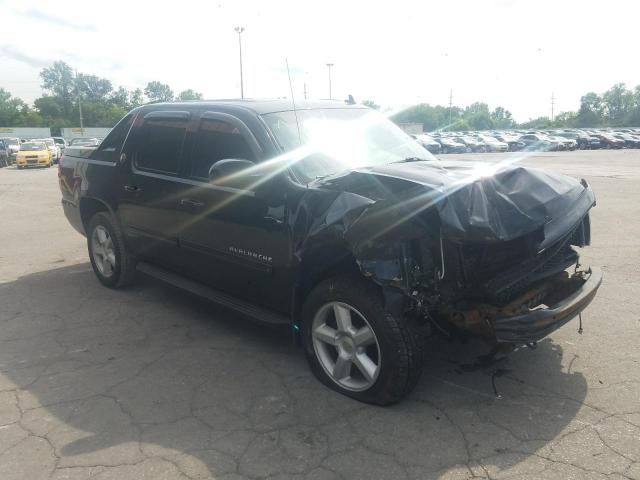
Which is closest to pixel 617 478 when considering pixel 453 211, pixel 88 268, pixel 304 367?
pixel 453 211

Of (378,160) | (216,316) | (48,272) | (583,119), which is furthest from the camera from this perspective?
(583,119)

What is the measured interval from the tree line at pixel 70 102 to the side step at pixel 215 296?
332 ft

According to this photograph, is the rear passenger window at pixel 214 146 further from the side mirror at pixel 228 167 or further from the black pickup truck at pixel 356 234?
the side mirror at pixel 228 167

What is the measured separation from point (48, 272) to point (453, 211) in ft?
17.8

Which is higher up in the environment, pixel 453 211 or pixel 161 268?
pixel 453 211

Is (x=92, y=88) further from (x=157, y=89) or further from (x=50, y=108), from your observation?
(x=157, y=89)

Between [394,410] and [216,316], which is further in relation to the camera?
[216,316]

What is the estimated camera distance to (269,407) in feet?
11.0

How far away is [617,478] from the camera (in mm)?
2580

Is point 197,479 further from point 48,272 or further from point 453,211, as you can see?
point 48,272

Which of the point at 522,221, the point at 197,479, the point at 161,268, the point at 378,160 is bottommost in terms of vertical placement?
the point at 197,479

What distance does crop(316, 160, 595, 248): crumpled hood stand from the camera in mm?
2895

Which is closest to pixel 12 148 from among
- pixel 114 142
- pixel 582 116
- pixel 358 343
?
pixel 114 142

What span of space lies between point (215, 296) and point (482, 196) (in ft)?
7.27
